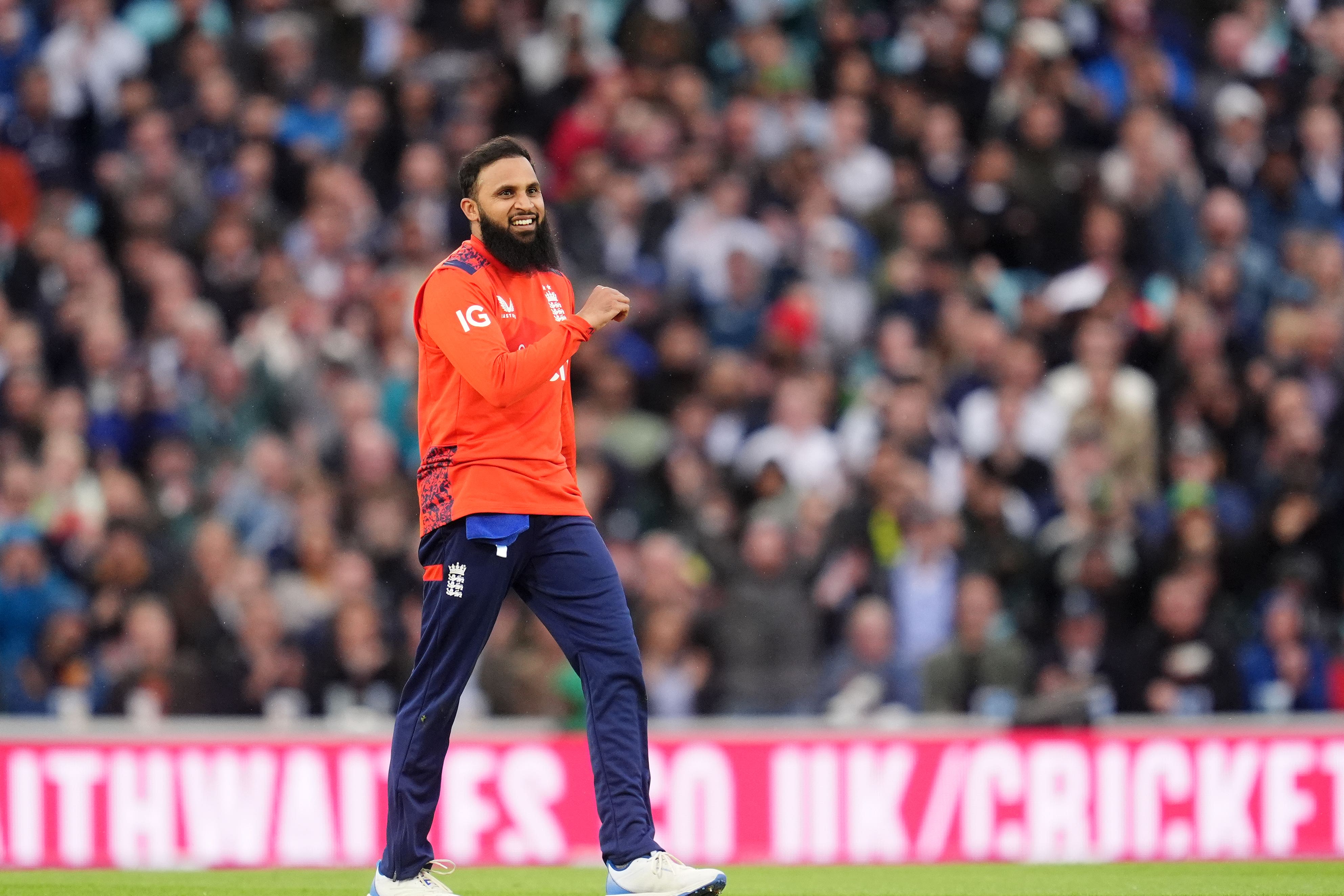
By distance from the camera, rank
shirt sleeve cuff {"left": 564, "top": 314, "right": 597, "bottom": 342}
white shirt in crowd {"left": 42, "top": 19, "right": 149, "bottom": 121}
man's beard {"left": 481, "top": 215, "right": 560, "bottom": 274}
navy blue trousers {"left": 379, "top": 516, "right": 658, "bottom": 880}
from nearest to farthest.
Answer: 1. shirt sleeve cuff {"left": 564, "top": 314, "right": 597, "bottom": 342}
2. navy blue trousers {"left": 379, "top": 516, "right": 658, "bottom": 880}
3. man's beard {"left": 481, "top": 215, "right": 560, "bottom": 274}
4. white shirt in crowd {"left": 42, "top": 19, "right": 149, "bottom": 121}

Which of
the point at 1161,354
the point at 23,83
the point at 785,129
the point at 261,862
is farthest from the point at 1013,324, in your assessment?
the point at 23,83

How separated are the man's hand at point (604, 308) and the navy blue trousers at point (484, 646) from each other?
0.61 meters

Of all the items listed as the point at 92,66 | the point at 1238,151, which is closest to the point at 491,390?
the point at 1238,151

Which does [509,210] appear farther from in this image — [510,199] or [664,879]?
[664,879]

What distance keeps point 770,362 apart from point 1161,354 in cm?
240

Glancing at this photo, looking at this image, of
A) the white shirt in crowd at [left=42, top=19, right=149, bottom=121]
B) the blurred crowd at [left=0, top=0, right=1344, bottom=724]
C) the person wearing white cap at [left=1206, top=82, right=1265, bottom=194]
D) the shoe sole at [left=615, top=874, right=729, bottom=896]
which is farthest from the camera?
the white shirt in crowd at [left=42, top=19, right=149, bottom=121]

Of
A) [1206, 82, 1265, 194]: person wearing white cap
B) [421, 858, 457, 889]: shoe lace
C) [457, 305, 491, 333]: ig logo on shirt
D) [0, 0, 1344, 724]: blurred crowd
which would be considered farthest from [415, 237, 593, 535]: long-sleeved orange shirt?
[1206, 82, 1265, 194]: person wearing white cap

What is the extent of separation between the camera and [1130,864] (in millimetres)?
8805

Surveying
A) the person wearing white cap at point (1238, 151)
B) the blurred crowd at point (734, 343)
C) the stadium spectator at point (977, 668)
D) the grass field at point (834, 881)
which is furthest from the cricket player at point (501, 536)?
the person wearing white cap at point (1238, 151)

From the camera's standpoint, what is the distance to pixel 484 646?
5996 mm

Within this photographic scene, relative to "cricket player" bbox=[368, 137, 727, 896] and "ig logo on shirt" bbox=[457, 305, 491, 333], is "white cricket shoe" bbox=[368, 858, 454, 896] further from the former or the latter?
"ig logo on shirt" bbox=[457, 305, 491, 333]

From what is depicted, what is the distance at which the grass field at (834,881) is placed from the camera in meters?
7.31

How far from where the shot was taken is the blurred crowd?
1112 centimetres

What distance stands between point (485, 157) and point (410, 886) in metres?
2.16
